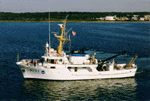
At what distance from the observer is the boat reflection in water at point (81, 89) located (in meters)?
30.0

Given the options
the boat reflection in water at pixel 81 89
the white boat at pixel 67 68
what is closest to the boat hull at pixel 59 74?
the white boat at pixel 67 68

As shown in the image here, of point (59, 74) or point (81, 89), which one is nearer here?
point (81, 89)

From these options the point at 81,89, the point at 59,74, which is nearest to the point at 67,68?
the point at 59,74

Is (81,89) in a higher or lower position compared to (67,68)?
lower

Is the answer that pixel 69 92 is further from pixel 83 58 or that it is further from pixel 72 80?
pixel 83 58

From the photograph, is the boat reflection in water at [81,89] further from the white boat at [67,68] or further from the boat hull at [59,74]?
the white boat at [67,68]

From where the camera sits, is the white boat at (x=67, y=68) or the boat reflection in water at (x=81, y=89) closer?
the boat reflection in water at (x=81, y=89)

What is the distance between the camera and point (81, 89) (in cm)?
3259

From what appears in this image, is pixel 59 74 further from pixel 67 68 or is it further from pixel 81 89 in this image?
pixel 81 89

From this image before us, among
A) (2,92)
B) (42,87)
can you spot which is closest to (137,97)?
(42,87)

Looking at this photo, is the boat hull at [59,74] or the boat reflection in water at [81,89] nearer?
the boat reflection in water at [81,89]

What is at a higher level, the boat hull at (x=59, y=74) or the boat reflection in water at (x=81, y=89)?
the boat hull at (x=59, y=74)

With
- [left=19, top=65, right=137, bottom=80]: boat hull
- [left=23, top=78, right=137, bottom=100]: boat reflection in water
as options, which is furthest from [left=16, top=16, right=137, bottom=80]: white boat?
[left=23, top=78, right=137, bottom=100]: boat reflection in water

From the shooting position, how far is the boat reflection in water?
98.5 ft
